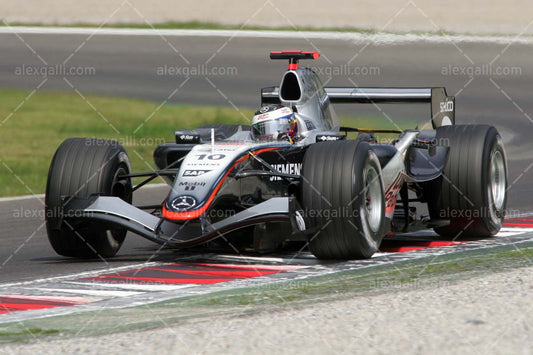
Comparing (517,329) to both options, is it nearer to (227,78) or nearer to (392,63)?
(227,78)

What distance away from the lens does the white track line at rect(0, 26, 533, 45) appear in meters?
29.3

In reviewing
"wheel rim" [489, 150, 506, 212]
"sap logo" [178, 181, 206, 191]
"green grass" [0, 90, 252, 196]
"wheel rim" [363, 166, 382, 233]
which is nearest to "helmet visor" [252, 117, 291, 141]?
"wheel rim" [363, 166, 382, 233]

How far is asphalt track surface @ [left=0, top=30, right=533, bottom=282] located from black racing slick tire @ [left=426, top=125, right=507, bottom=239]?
485 cm

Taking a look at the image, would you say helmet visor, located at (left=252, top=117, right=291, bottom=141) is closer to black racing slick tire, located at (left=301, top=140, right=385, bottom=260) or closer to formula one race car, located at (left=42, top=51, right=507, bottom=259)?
formula one race car, located at (left=42, top=51, right=507, bottom=259)

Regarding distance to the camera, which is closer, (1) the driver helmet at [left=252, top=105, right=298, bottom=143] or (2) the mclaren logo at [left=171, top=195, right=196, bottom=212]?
(2) the mclaren logo at [left=171, top=195, right=196, bottom=212]

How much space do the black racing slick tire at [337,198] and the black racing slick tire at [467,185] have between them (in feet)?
5.72

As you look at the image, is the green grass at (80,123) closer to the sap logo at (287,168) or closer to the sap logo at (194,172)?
the sap logo at (287,168)

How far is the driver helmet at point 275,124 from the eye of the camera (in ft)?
31.8

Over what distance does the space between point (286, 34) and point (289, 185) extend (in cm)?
2231

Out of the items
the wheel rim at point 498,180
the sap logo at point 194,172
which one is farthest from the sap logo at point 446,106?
the sap logo at point 194,172

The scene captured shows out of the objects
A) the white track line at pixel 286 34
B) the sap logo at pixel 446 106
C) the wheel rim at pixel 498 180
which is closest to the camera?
the wheel rim at pixel 498 180

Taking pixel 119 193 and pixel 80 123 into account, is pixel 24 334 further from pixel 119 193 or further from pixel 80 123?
pixel 80 123

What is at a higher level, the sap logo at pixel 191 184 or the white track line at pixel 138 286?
the sap logo at pixel 191 184

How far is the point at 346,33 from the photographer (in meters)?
30.4
